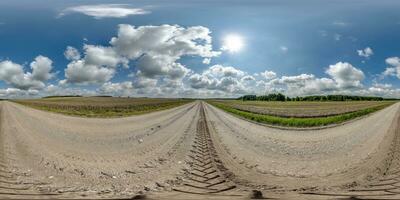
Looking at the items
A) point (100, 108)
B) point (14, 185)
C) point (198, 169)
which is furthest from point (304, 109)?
point (14, 185)

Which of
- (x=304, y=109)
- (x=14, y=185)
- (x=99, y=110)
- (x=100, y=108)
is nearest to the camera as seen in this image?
(x=14, y=185)

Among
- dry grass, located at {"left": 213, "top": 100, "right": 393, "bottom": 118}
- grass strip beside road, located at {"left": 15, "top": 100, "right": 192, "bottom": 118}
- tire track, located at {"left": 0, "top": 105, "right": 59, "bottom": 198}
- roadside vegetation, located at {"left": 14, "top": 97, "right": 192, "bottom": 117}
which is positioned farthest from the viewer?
roadside vegetation, located at {"left": 14, "top": 97, "right": 192, "bottom": 117}

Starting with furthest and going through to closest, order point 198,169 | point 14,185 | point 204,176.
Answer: point 198,169 → point 204,176 → point 14,185

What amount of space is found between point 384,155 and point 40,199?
43.9 ft

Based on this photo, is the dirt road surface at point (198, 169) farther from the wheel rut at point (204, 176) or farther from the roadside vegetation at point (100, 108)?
the roadside vegetation at point (100, 108)

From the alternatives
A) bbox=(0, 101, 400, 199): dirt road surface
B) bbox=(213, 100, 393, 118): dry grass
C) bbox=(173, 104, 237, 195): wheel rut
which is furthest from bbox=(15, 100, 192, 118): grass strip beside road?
bbox=(173, 104, 237, 195): wheel rut

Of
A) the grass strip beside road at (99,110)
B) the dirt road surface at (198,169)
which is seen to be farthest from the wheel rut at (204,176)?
the grass strip beside road at (99,110)

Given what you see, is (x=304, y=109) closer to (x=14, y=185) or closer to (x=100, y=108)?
(x=100, y=108)

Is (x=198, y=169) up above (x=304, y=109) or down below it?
below

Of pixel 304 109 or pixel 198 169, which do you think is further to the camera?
pixel 304 109

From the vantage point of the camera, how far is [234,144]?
19609 millimetres

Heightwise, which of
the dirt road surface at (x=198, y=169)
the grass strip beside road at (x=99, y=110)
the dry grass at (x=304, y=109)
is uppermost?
the dry grass at (x=304, y=109)

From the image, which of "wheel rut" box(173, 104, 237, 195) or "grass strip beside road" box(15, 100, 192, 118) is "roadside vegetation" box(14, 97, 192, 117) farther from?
"wheel rut" box(173, 104, 237, 195)

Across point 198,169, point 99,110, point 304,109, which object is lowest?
point 99,110
